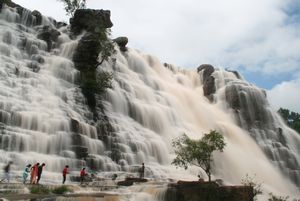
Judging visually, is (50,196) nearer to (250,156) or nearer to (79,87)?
(79,87)

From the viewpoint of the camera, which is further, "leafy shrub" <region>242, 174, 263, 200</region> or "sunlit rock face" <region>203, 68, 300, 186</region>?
"sunlit rock face" <region>203, 68, 300, 186</region>

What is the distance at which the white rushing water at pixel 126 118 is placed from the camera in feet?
117

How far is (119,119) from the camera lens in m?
46.3

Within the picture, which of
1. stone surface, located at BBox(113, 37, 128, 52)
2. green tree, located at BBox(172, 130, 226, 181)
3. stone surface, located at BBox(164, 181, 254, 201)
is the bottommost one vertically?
stone surface, located at BBox(164, 181, 254, 201)

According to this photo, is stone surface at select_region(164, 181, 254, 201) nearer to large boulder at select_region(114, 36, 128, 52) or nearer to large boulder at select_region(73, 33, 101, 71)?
large boulder at select_region(73, 33, 101, 71)

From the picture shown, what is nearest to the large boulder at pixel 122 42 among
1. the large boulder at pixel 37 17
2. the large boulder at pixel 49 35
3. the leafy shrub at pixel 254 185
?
the large boulder at pixel 49 35

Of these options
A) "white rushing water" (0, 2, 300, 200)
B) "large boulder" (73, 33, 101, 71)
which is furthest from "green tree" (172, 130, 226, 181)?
"large boulder" (73, 33, 101, 71)

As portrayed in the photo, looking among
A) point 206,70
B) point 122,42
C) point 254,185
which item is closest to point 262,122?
point 206,70

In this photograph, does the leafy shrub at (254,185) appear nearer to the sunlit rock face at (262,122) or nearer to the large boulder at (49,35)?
the sunlit rock face at (262,122)

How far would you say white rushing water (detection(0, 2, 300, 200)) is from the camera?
35.8 meters

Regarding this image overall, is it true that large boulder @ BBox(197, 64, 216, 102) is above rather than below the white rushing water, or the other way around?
above

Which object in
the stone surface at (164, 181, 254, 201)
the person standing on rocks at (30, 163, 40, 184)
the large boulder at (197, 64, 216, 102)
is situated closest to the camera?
the person standing on rocks at (30, 163, 40, 184)

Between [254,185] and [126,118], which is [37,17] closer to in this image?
[126,118]

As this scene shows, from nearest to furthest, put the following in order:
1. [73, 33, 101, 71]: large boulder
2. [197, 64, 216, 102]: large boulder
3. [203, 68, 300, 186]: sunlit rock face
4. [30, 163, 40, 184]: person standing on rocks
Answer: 1. [30, 163, 40, 184]: person standing on rocks
2. [73, 33, 101, 71]: large boulder
3. [203, 68, 300, 186]: sunlit rock face
4. [197, 64, 216, 102]: large boulder
